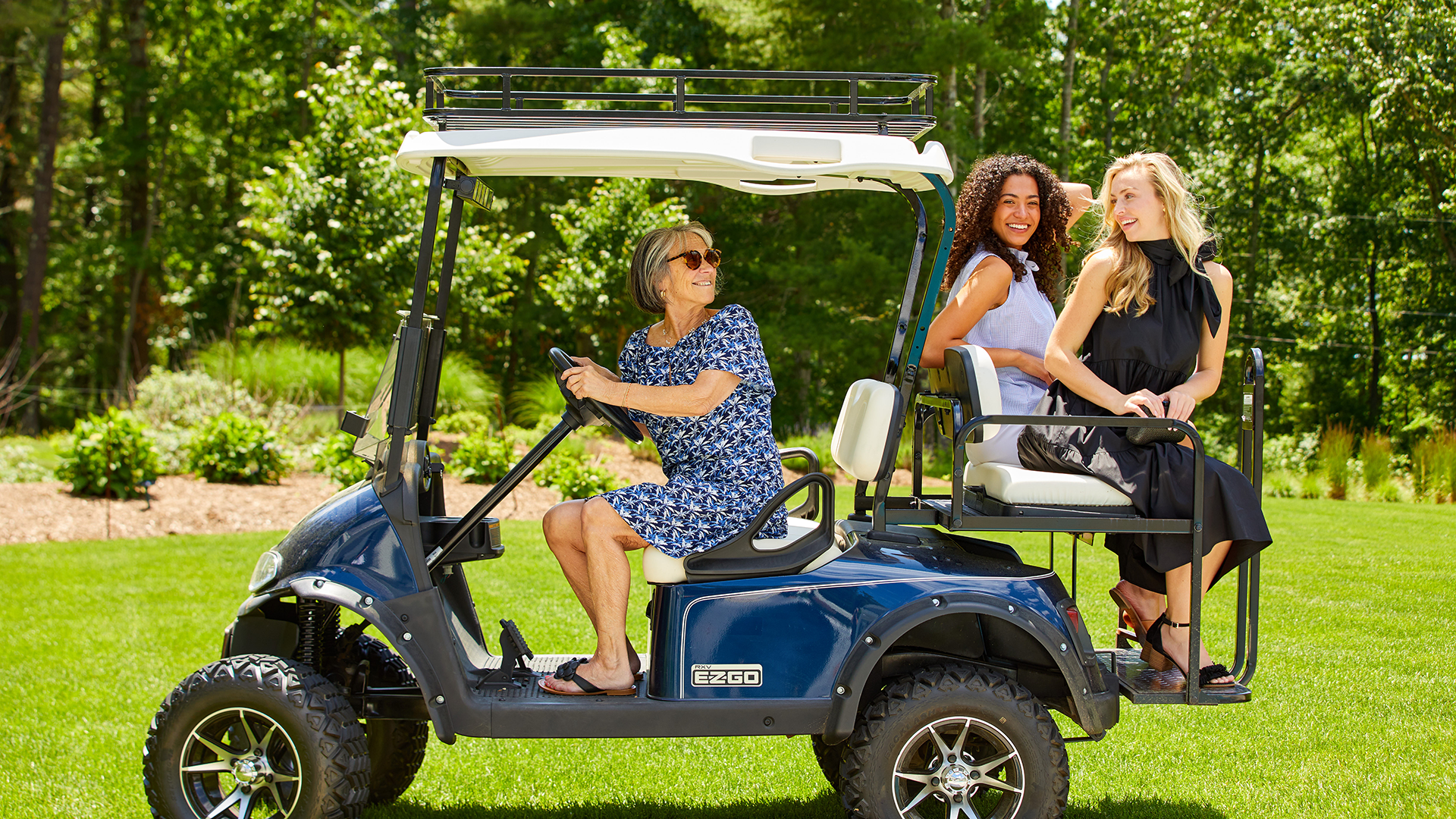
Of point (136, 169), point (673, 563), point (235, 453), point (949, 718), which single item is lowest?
point (949, 718)

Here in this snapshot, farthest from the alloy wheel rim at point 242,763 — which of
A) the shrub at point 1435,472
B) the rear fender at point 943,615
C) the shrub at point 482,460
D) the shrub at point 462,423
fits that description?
the shrub at point 1435,472

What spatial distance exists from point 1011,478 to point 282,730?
199cm

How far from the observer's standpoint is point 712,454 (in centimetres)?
292

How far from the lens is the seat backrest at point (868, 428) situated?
2865 millimetres

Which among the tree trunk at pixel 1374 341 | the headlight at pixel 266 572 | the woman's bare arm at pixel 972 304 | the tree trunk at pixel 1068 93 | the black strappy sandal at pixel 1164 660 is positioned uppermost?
the tree trunk at pixel 1068 93

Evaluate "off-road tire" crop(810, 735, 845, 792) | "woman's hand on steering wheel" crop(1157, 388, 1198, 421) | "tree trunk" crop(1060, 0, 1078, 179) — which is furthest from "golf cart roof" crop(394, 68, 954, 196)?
"tree trunk" crop(1060, 0, 1078, 179)

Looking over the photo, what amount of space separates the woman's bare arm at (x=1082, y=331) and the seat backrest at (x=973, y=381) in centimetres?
19

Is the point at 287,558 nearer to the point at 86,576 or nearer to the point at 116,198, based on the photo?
the point at 86,576

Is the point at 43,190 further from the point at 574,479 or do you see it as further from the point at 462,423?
the point at 574,479

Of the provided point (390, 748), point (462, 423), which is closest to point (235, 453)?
point (462, 423)

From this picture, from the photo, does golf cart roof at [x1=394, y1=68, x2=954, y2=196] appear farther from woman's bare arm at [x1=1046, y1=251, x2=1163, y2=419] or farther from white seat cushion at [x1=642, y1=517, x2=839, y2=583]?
white seat cushion at [x1=642, y1=517, x2=839, y2=583]

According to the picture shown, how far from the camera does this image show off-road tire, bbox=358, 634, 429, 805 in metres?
3.42

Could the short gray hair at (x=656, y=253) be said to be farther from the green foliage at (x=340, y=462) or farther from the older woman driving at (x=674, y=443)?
the green foliage at (x=340, y=462)

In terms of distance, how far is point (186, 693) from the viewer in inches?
109
